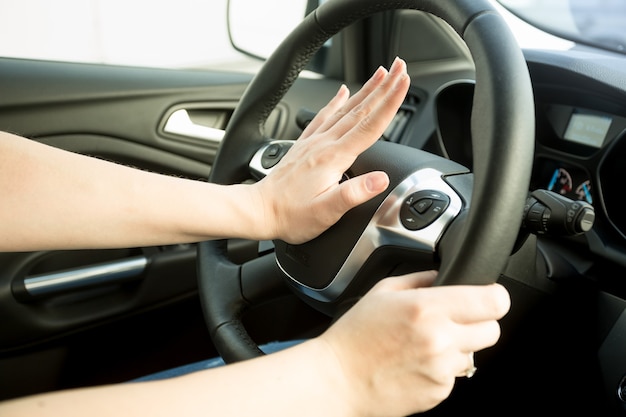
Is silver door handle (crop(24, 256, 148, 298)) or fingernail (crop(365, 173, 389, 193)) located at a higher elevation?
fingernail (crop(365, 173, 389, 193))

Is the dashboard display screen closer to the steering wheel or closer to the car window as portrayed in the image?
the steering wheel

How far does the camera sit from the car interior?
23.8 inches

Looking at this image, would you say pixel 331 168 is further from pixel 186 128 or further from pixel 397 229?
pixel 186 128

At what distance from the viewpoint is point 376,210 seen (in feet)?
2.38

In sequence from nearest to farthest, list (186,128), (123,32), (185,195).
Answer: (185,195) < (186,128) < (123,32)

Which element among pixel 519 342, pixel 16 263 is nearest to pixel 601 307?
pixel 519 342

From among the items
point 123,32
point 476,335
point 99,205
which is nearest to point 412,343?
point 476,335

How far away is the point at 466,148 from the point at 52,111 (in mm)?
838

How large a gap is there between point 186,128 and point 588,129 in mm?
820

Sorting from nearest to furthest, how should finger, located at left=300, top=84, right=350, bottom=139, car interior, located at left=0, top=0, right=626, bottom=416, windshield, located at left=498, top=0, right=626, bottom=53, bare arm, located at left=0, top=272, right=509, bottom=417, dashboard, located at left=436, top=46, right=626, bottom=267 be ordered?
bare arm, located at left=0, top=272, right=509, bottom=417 < car interior, located at left=0, top=0, right=626, bottom=416 < finger, located at left=300, top=84, right=350, bottom=139 < dashboard, located at left=436, top=46, right=626, bottom=267 < windshield, located at left=498, top=0, right=626, bottom=53

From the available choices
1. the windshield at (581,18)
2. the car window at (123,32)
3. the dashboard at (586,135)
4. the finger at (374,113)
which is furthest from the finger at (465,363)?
the car window at (123,32)

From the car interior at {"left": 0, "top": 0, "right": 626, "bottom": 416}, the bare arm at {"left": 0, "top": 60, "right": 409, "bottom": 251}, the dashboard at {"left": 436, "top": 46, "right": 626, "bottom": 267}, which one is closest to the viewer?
the car interior at {"left": 0, "top": 0, "right": 626, "bottom": 416}

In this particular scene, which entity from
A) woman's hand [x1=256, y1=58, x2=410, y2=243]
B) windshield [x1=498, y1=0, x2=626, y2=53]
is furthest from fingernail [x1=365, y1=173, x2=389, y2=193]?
windshield [x1=498, y1=0, x2=626, y2=53]

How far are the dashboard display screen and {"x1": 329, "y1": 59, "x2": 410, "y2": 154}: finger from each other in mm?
479
